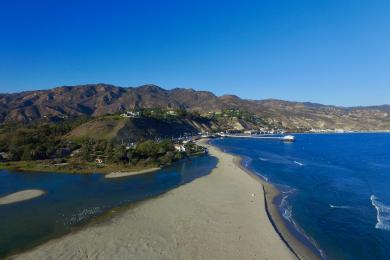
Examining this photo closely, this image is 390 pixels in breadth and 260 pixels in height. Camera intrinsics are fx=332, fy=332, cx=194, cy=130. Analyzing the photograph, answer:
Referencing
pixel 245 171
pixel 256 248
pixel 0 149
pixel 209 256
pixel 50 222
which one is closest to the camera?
pixel 209 256

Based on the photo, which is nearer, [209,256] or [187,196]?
[209,256]

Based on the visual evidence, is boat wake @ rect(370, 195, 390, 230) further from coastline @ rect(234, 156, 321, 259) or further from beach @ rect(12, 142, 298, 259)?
beach @ rect(12, 142, 298, 259)

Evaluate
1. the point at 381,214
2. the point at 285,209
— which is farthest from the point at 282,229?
the point at 381,214

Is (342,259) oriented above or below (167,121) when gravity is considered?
below

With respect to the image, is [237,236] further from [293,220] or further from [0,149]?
[0,149]

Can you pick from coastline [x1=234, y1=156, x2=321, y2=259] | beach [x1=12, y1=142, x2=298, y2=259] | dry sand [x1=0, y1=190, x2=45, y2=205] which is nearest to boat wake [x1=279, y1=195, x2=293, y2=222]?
coastline [x1=234, y1=156, x2=321, y2=259]

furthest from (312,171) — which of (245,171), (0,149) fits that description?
(0,149)

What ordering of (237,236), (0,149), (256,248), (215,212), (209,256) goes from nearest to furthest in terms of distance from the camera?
1. (209,256)
2. (256,248)
3. (237,236)
4. (215,212)
5. (0,149)
